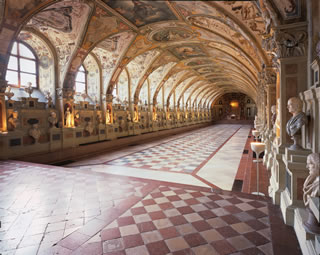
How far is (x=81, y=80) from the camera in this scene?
13.4 metres

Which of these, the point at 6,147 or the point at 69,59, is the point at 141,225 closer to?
the point at 6,147

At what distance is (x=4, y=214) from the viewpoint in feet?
12.1

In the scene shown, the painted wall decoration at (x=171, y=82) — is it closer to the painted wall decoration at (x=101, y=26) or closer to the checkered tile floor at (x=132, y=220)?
the painted wall decoration at (x=101, y=26)

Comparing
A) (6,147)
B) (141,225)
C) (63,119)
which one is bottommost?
(141,225)

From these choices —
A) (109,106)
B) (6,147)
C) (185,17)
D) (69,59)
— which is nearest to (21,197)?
(6,147)

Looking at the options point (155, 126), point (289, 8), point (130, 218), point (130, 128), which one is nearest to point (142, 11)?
point (289, 8)

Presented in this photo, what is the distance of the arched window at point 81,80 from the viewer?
13.1 m

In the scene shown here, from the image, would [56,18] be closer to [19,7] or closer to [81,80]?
[19,7]

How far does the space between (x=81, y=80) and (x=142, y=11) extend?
6.73 metres

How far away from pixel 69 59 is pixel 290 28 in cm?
990

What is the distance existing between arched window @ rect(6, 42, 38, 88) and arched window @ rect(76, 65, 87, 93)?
2741 mm

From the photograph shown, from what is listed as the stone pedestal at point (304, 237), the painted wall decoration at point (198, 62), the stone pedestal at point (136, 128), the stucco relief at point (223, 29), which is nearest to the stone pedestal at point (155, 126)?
the stone pedestal at point (136, 128)

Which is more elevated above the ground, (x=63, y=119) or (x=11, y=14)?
Result: (x=11, y=14)

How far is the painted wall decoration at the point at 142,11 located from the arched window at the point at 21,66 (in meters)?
5.22
